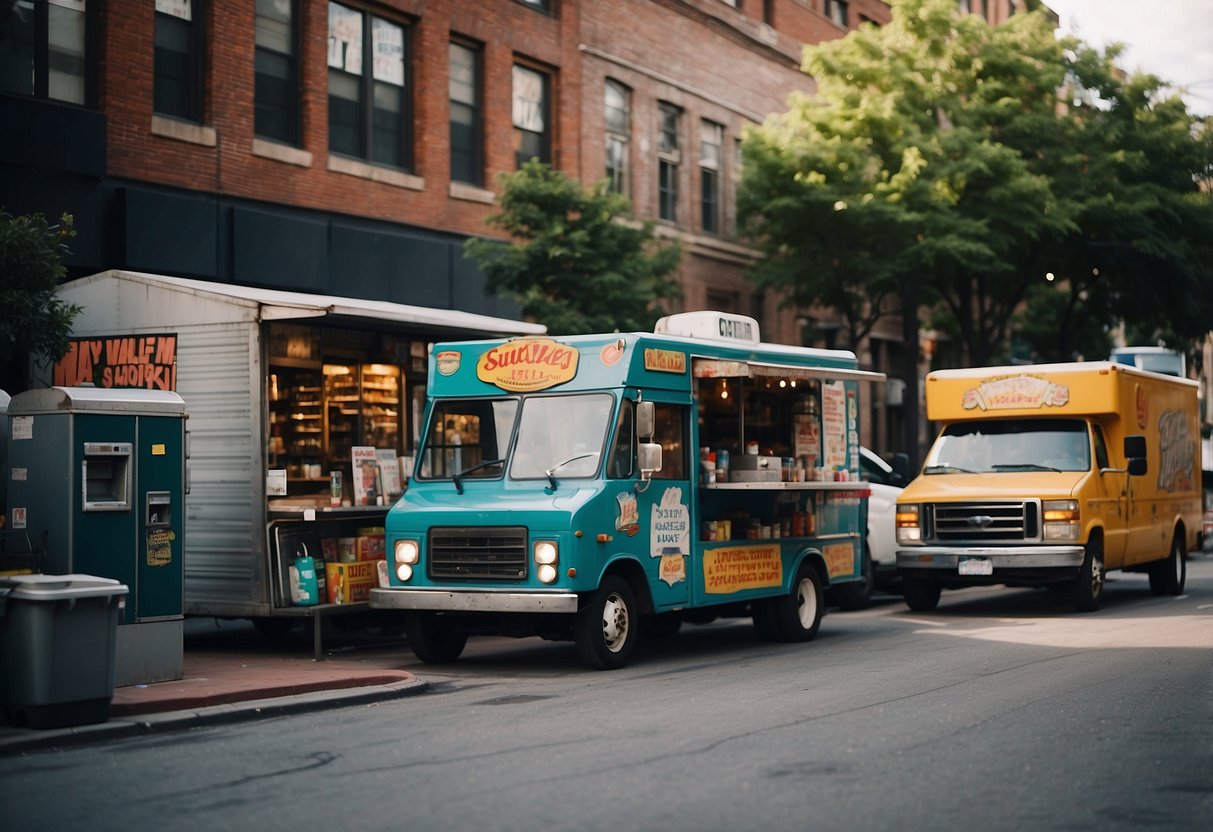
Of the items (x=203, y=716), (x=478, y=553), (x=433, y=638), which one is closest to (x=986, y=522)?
(x=433, y=638)

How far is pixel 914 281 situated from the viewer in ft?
97.6

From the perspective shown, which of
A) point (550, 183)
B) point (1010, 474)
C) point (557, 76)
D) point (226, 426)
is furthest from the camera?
point (557, 76)

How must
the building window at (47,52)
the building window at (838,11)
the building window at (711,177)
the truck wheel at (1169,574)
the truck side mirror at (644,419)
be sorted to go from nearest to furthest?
1. the truck side mirror at (644,419)
2. the building window at (47,52)
3. the truck wheel at (1169,574)
4. the building window at (711,177)
5. the building window at (838,11)

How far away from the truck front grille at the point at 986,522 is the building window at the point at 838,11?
23082mm

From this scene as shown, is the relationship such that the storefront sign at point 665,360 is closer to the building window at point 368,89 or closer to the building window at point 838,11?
the building window at point 368,89

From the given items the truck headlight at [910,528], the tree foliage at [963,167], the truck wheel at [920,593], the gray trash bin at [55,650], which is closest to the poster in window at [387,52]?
A: the tree foliage at [963,167]

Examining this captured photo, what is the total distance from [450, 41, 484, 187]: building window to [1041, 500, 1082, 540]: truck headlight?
11.7m

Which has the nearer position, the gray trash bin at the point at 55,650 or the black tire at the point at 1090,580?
the gray trash bin at the point at 55,650

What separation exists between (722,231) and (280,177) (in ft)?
43.9

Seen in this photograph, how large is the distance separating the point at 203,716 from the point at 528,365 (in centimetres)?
448

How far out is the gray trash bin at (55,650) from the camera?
9.65m

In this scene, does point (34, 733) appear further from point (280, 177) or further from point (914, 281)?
point (914, 281)

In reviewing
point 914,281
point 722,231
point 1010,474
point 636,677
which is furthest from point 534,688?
point 722,231

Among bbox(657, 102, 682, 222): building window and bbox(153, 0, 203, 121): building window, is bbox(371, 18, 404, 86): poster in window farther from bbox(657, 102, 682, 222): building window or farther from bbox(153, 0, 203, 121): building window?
bbox(657, 102, 682, 222): building window
